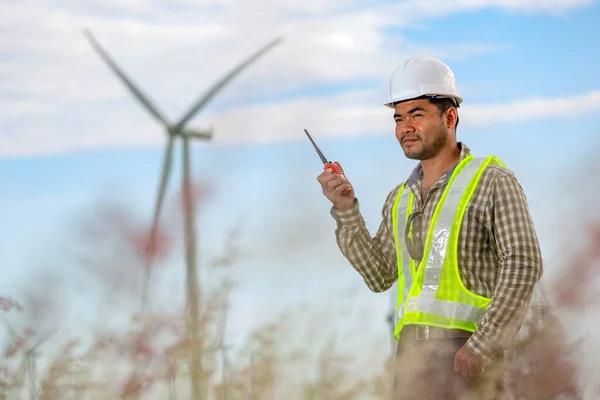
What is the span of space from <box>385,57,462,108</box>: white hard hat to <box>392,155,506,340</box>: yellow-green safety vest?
2.28 ft

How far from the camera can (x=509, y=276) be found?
8.14 m

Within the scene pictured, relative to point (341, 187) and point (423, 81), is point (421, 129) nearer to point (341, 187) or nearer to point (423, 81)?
point (423, 81)

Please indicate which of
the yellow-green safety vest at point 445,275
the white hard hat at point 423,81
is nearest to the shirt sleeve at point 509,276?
the yellow-green safety vest at point 445,275

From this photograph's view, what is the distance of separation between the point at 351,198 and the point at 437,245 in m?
1.09

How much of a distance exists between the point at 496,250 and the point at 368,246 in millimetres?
1386

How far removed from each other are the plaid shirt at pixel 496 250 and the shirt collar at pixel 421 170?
0.4 inches

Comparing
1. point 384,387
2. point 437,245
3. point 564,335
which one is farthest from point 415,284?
point 564,335

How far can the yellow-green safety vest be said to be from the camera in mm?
8352

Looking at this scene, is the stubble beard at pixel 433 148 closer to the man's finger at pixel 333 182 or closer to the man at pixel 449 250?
the man at pixel 449 250

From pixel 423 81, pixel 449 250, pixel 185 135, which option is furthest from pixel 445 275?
pixel 185 135

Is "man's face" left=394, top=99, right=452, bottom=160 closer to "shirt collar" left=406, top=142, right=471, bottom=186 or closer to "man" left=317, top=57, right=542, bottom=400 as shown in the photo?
"man" left=317, top=57, right=542, bottom=400

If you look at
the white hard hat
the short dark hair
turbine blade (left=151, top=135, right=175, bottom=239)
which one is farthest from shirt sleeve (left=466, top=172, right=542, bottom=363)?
turbine blade (left=151, top=135, right=175, bottom=239)

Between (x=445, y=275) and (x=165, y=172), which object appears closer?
(x=445, y=275)

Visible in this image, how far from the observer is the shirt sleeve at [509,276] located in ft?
26.6
